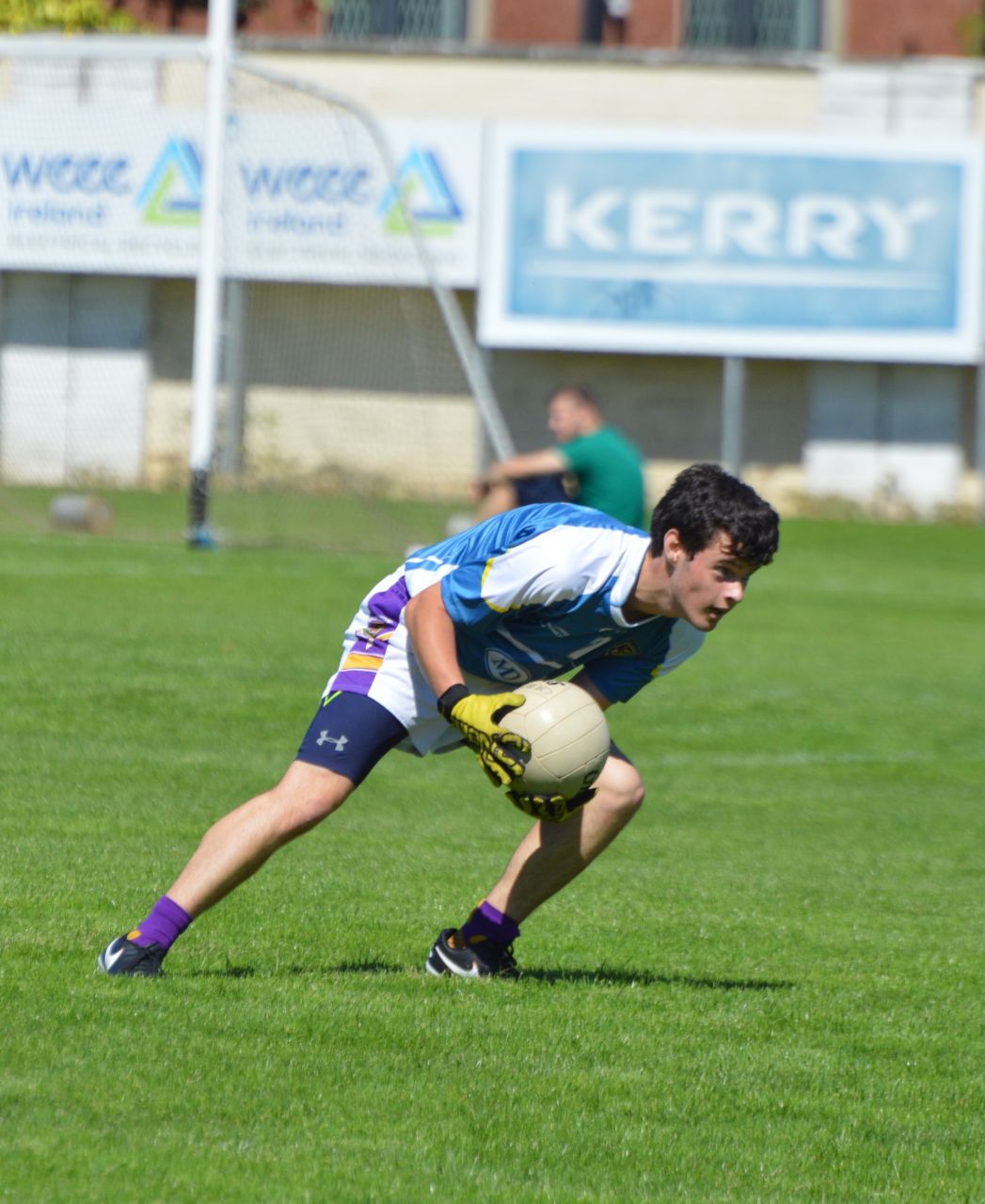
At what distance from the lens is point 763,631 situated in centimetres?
1712

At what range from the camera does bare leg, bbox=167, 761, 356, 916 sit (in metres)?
5.63

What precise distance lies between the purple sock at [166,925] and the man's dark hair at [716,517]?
164 centimetres

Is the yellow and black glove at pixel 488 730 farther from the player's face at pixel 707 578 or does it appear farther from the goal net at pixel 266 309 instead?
the goal net at pixel 266 309

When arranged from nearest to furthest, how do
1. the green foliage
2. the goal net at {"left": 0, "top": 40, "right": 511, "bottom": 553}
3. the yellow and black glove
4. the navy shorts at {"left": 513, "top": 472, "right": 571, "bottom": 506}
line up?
the yellow and black glove → the navy shorts at {"left": 513, "top": 472, "right": 571, "bottom": 506} → the goal net at {"left": 0, "top": 40, "right": 511, "bottom": 553} → the green foliage

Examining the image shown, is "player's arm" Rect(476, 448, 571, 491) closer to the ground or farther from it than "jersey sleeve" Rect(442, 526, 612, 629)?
closer to the ground

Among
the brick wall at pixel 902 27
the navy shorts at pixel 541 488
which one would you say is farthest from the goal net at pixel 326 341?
the brick wall at pixel 902 27

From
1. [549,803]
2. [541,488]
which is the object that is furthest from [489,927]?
[541,488]

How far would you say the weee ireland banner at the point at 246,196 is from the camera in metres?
22.2

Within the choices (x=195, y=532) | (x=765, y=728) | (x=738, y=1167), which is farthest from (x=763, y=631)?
(x=738, y=1167)

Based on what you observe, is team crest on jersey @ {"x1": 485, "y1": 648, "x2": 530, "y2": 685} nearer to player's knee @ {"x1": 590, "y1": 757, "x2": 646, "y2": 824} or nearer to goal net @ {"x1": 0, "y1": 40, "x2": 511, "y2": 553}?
player's knee @ {"x1": 590, "y1": 757, "x2": 646, "y2": 824}

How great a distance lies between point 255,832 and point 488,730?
0.72 metres

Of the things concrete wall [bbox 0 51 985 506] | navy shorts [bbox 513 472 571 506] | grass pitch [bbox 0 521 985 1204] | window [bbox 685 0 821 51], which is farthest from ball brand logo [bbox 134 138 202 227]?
grass pitch [bbox 0 521 985 1204]

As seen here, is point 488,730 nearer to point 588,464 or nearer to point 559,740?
point 559,740

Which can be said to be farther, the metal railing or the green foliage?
the metal railing
